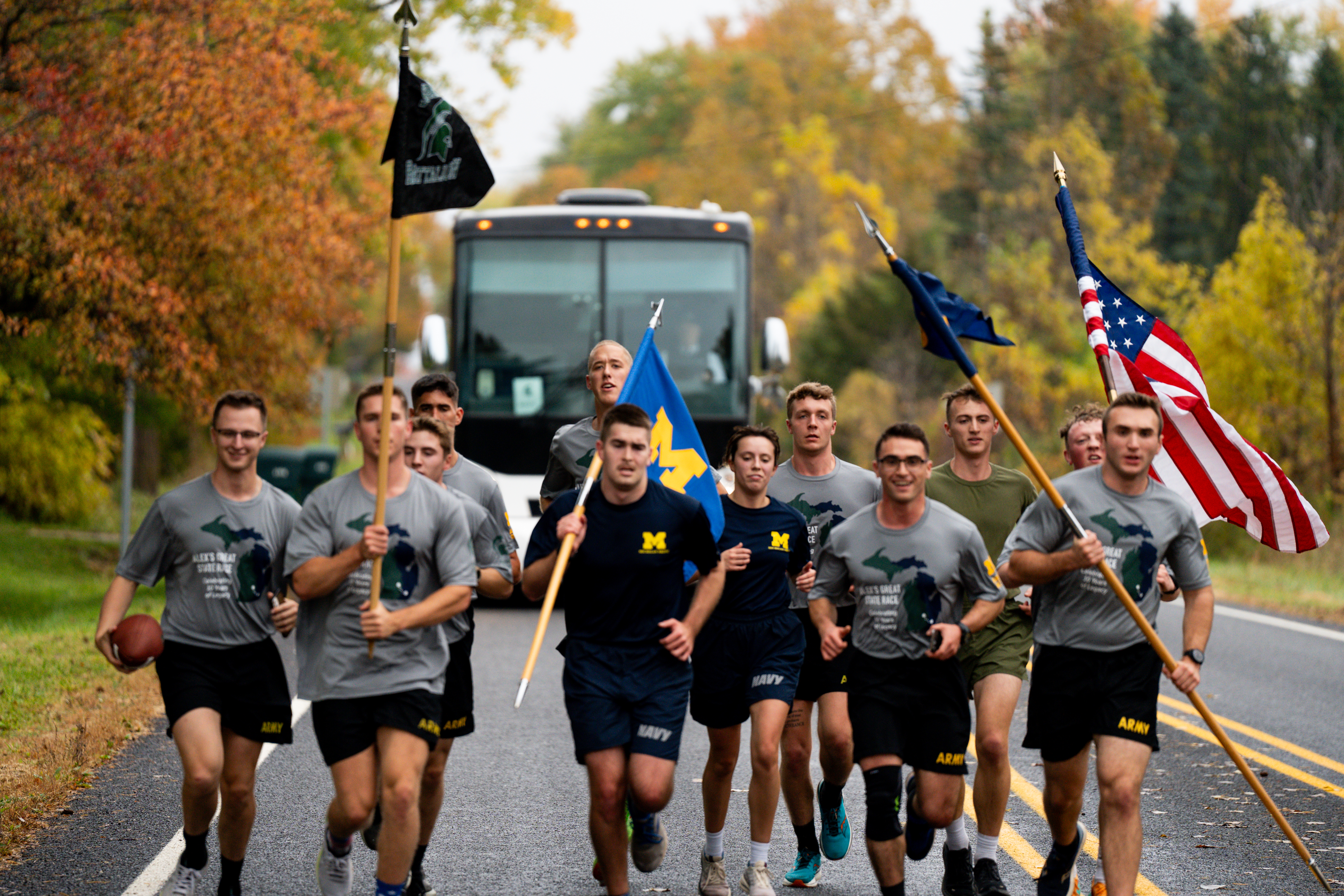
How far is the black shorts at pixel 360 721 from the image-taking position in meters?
5.40

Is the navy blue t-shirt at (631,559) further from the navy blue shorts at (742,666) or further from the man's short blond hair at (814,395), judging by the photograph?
the man's short blond hair at (814,395)

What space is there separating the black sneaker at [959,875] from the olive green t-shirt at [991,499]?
111cm

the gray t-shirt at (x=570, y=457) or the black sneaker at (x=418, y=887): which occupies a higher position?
the gray t-shirt at (x=570, y=457)

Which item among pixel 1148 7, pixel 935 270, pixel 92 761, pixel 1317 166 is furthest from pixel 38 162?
pixel 1148 7

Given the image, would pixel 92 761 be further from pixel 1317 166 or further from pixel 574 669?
pixel 1317 166

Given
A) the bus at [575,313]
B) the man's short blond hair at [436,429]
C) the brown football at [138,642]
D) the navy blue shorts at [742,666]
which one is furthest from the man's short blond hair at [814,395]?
the bus at [575,313]

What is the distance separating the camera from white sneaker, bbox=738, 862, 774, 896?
6.18 metres

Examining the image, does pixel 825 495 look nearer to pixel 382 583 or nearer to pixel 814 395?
pixel 814 395

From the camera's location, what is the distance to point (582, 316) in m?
15.8

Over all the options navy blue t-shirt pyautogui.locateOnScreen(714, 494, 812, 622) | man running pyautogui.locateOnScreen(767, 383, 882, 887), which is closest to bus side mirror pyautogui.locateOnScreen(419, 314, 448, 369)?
man running pyautogui.locateOnScreen(767, 383, 882, 887)

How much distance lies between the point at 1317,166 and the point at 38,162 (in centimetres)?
2557

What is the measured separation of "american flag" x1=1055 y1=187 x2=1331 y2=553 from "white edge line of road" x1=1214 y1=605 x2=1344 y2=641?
7.54 metres

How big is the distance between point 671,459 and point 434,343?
753 cm

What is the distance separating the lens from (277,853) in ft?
22.2
